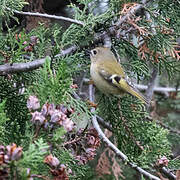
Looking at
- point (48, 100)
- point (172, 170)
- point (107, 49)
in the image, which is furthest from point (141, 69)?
point (48, 100)

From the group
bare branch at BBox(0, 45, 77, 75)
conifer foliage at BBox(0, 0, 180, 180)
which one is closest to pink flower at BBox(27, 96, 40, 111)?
conifer foliage at BBox(0, 0, 180, 180)

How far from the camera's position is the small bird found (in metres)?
1.86

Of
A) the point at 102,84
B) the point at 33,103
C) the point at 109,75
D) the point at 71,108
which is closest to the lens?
the point at 33,103

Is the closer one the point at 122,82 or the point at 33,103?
the point at 33,103

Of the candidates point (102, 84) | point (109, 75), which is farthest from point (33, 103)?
A: point (109, 75)

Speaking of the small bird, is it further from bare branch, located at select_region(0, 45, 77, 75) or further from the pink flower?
the pink flower

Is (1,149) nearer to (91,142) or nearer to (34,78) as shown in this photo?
(91,142)

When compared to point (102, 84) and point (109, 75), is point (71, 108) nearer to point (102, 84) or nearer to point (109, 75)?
point (102, 84)

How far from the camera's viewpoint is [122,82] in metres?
1.95

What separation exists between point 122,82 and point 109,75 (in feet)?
0.46

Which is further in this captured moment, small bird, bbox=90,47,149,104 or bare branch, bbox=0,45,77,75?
small bird, bbox=90,47,149,104

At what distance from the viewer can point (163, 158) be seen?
1.34 m

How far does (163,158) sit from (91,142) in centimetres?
29

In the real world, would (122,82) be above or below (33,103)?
below
